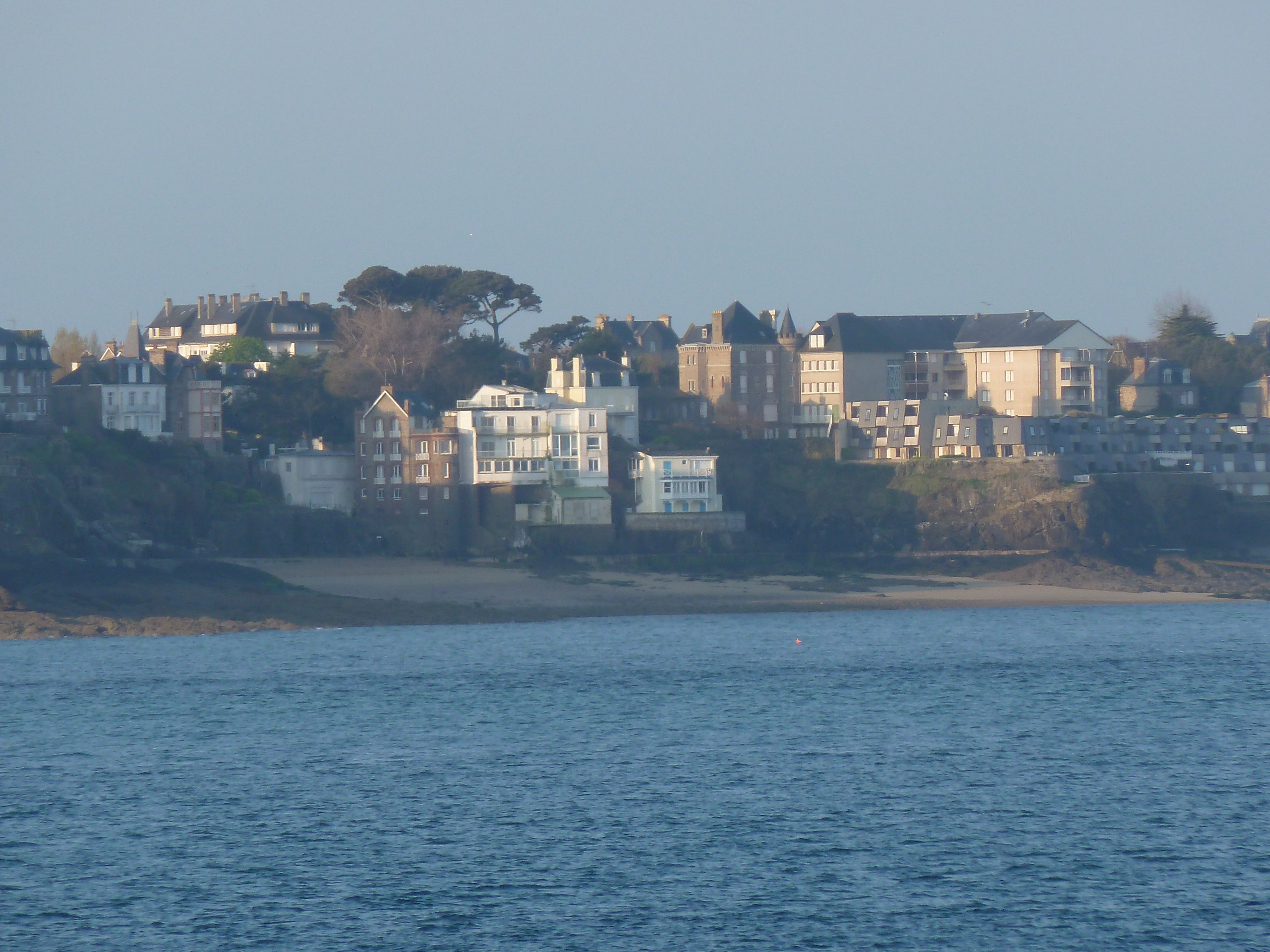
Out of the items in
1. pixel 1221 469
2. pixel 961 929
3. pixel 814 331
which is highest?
Answer: pixel 814 331

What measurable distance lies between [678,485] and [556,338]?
25880 millimetres

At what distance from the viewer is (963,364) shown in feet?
285

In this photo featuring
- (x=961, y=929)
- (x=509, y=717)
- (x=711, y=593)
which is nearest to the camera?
(x=961, y=929)

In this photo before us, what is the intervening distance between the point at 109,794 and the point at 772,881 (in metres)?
13.3

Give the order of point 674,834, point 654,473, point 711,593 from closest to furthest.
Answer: point 674,834 < point 711,593 < point 654,473

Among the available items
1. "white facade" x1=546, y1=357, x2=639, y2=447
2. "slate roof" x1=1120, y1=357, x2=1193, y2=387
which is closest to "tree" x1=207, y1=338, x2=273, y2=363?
"white facade" x1=546, y1=357, x2=639, y2=447

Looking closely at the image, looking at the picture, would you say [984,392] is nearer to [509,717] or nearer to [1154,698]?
[1154,698]

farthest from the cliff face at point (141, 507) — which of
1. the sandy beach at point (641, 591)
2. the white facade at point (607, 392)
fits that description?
the white facade at point (607, 392)

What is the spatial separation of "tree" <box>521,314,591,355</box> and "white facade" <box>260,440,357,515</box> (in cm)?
2619

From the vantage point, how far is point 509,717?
130ft

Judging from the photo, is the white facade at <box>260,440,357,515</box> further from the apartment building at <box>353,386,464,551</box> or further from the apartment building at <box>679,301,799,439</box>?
the apartment building at <box>679,301,799,439</box>

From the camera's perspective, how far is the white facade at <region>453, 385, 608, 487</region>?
69500 millimetres

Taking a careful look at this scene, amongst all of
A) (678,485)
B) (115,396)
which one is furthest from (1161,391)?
(115,396)

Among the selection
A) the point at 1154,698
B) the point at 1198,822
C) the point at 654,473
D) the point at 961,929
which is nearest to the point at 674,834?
the point at 961,929
